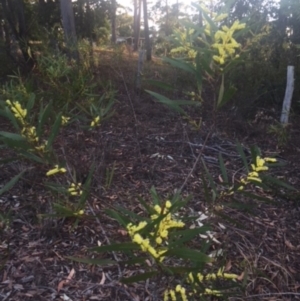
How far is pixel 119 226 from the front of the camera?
253 centimetres

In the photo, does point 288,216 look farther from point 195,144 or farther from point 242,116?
point 242,116

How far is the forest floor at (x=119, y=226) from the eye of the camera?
215 centimetres

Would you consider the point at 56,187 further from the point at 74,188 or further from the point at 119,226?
the point at 119,226

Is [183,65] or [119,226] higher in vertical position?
[183,65]

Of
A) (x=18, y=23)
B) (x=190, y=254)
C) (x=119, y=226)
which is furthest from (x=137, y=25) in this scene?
(x=190, y=254)

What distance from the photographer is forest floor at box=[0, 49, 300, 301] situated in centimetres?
215

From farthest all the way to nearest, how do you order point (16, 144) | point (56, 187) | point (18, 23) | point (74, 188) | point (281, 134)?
1. point (18, 23)
2. point (281, 134)
3. point (56, 187)
4. point (74, 188)
5. point (16, 144)

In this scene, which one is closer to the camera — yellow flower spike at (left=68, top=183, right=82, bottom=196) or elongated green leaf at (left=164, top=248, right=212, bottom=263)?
elongated green leaf at (left=164, top=248, right=212, bottom=263)

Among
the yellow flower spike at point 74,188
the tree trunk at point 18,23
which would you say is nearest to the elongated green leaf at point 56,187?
the yellow flower spike at point 74,188

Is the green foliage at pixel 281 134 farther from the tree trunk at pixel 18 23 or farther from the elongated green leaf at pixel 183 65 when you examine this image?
the tree trunk at pixel 18 23

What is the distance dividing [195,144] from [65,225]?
1948 mm

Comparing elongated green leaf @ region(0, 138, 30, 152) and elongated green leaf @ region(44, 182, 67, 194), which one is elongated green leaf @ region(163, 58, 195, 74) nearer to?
elongated green leaf @ region(0, 138, 30, 152)

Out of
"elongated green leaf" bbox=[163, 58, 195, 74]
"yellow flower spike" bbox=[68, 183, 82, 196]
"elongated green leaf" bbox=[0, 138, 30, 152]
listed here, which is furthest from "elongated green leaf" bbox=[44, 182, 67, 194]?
"elongated green leaf" bbox=[163, 58, 195, 74]

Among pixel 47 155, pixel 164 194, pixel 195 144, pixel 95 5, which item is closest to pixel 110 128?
pixel 195 144
